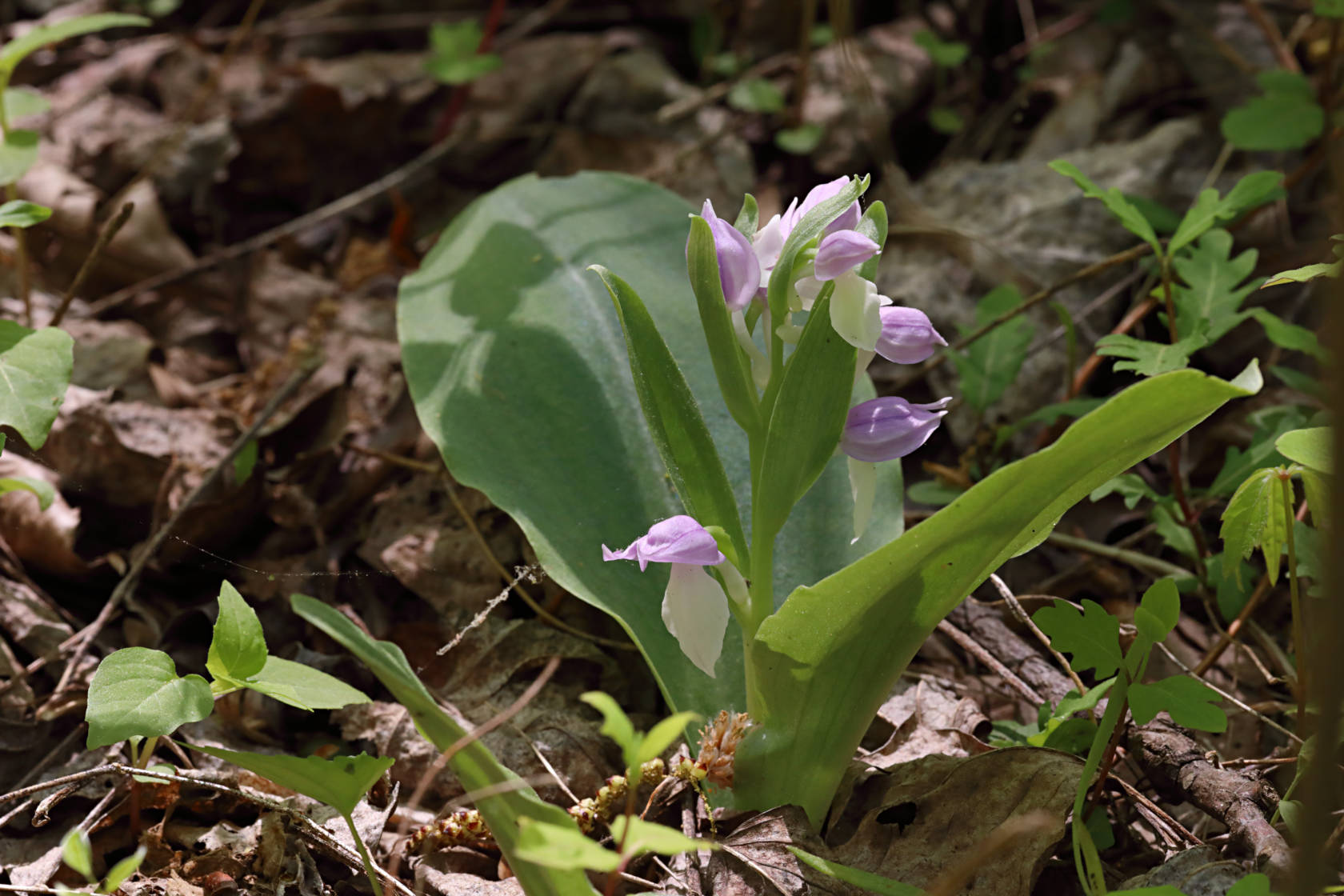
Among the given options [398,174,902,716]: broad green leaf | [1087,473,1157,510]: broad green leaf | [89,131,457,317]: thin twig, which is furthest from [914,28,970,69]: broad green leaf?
[1087,473,1157,510]: broad green leaf

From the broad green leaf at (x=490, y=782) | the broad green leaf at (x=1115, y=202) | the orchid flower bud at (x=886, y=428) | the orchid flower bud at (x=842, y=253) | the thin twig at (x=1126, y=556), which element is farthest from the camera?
the thin twig at (x=1126, y=556)

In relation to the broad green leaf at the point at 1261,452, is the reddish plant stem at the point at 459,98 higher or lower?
higher

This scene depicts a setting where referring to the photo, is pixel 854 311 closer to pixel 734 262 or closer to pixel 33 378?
pixel 734 262

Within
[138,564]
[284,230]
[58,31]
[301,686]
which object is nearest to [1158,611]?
[301,686]

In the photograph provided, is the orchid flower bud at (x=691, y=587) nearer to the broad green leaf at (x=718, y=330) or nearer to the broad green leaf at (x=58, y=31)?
the broad green leaf at (x=718, y=330)

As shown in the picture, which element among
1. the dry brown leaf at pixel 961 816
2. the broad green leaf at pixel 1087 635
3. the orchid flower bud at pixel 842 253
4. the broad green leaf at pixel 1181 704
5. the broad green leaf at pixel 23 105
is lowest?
the dry brown leaf at pixel 961 816

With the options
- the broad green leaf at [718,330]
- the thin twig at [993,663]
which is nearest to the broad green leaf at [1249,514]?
the thin twig at [993,663]

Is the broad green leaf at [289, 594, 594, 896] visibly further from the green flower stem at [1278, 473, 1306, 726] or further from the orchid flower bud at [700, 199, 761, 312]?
the green flower stem at [1278, 473, 1306, 726]
